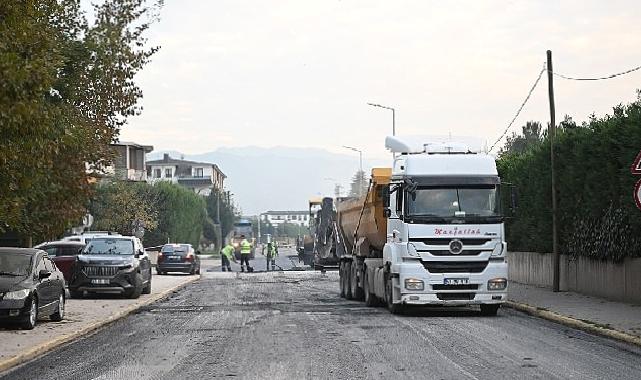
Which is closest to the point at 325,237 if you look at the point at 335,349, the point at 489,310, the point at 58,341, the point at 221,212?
the point at 489,310

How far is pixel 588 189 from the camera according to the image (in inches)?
1043

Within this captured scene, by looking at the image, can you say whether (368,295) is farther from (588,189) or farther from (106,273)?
(106,273)

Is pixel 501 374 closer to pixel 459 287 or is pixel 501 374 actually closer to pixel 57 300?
pixel 459 287

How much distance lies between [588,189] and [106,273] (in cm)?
1321

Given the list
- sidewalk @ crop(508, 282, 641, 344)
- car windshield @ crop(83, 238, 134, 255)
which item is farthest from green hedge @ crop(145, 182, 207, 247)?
sidewalk @ crop(508, 282, 641, 344)

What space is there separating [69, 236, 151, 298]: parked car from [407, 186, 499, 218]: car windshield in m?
10.7

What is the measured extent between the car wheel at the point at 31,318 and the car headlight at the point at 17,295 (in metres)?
0.31

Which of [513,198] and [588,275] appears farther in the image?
[588,275]

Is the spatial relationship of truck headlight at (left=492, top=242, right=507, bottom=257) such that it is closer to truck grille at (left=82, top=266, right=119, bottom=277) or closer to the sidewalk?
the sidewalk

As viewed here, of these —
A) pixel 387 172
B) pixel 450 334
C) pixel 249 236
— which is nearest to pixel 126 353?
pixel 450 334

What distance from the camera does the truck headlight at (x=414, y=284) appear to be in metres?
22.7

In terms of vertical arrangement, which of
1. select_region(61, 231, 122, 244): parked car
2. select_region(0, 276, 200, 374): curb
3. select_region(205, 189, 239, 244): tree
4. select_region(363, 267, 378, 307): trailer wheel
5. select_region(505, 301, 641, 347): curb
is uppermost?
select_region(205, 189, 239, 244): tree

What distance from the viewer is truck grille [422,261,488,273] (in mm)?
22734

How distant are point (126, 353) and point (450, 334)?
18.3 feet
